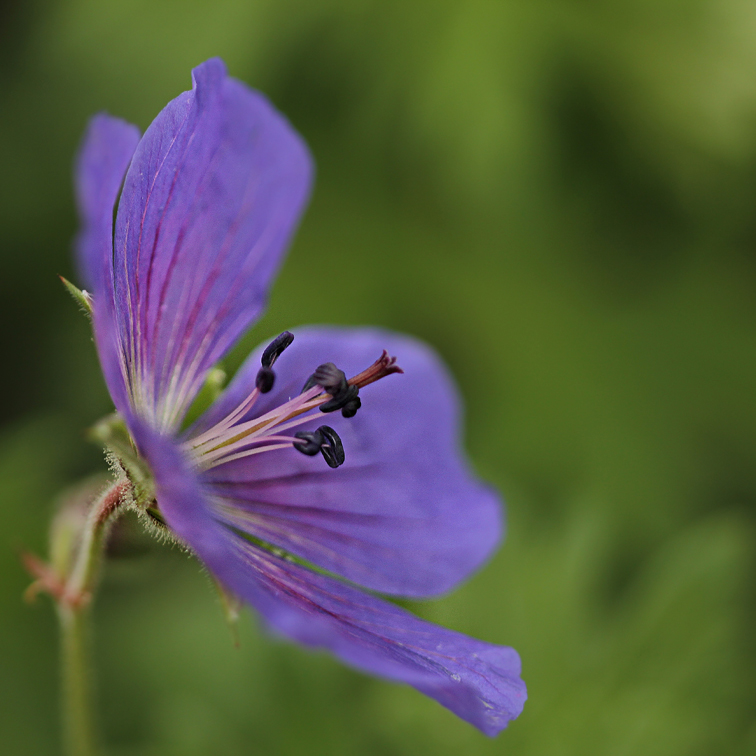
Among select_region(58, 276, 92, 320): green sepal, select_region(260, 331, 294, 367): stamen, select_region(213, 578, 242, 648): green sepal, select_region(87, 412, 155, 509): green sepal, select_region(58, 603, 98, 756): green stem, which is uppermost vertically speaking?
select_region(260, 331, 294, 367): stamen

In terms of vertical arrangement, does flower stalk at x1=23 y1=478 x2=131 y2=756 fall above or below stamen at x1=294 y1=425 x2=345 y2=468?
below

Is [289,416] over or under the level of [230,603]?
over

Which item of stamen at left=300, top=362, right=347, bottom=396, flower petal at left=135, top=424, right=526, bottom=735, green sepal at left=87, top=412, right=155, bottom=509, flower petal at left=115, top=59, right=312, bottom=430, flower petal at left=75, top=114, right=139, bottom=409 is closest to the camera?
flower petal at left=135, top=424, right=526, bottom=735

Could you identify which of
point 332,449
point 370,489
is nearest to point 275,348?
point 332,449

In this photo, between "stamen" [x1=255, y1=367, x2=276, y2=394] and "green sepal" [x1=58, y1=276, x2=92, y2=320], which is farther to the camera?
"stamen" [x1=255, y1=367, x2=276, y2=394]

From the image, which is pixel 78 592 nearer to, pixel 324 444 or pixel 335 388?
pixel 324 444

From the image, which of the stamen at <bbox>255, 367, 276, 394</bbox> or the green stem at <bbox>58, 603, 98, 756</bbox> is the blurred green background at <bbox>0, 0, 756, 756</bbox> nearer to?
the green stem at <bbox>58, 603, 98, 756</bbox>

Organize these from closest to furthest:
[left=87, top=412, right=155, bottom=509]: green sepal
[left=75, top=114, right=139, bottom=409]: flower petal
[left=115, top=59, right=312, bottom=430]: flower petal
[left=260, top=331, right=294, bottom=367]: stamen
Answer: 1. [left=75, top=114, right=139, bottom=409]: flower petal
2. [left=87, top=412, right=155, bottom=509]: green sepal
3. [left=115, top=59, right=312, bottom=430]: flower petal
4. [left=260, top=331, right=294, bottom=367]: stamen

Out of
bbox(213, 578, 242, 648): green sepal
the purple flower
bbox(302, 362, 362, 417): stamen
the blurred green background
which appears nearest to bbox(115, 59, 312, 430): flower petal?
the purple flower
